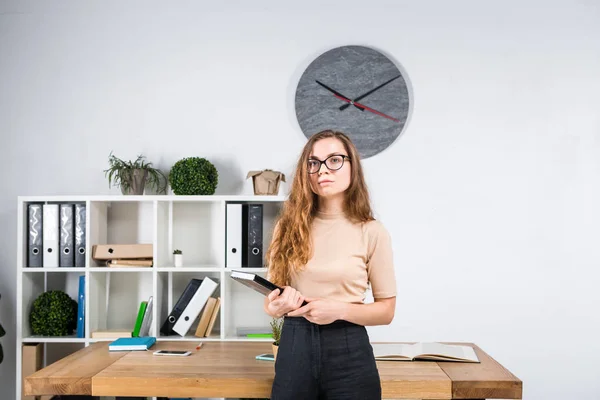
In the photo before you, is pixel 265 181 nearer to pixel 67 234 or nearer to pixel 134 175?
pixel 134 175

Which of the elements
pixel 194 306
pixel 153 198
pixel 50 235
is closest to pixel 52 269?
pixel 50 235

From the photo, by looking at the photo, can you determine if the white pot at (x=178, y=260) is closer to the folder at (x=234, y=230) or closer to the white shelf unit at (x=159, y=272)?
the white shelf unit at (x=159, y=272)

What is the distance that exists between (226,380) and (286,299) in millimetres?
454

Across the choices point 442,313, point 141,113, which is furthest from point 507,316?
point 141,113

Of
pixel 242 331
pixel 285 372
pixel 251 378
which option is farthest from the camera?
pixel 242 331

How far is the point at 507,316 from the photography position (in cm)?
306

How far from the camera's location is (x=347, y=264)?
1.66 metres

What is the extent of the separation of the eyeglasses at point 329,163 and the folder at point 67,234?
162cm

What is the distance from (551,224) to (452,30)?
3.66 feet

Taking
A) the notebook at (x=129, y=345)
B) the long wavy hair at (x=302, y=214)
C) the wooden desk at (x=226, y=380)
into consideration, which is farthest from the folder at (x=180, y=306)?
the long wavy hair at (x=302, y=214)

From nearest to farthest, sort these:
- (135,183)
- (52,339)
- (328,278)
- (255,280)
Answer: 1. (255,280)
2. (328,278)
3. (52,339)
4. (135,183)

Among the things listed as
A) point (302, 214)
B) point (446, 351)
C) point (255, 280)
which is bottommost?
point (446, 351)

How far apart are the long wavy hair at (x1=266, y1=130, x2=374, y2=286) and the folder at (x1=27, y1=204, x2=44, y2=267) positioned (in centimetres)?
160

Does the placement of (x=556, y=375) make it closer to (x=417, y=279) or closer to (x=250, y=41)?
(x=417, y=279)
